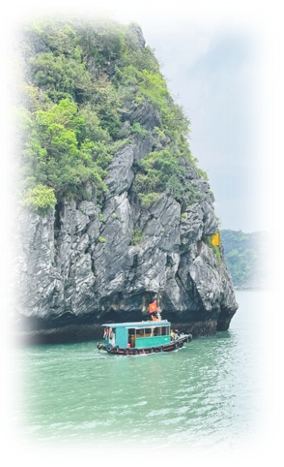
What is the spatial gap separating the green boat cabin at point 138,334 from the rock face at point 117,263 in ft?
9.00

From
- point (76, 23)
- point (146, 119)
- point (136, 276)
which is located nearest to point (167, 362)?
point (136, 276)

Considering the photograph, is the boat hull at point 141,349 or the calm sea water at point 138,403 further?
the boat hull at point 141,349

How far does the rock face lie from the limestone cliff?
0.04 metres

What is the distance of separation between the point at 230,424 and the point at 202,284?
49.6ft

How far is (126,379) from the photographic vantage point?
591 inches

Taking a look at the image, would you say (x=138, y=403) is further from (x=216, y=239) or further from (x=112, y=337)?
(x=216, y=239)

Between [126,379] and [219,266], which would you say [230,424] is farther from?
[219,266]

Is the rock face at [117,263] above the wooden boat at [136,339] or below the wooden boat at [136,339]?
above

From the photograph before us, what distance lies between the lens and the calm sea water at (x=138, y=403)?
9203 mm

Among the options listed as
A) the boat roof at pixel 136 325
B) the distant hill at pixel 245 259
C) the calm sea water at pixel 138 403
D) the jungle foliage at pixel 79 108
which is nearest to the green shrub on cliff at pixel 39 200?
the jungle foliage at pixel 79 108

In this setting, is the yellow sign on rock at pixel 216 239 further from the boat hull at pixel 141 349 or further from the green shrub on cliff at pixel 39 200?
Result: the green shrub on cliff at pixel 39 200

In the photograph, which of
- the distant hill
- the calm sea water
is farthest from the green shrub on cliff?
the distant hill

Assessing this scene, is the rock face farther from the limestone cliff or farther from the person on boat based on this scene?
the person on boat

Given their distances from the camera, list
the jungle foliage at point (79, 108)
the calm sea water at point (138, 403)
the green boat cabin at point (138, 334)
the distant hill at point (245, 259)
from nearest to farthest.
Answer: the calm sea water at point (138, 403)
the green boat cabin at point (138, 334)
the jungle foliage at point (79, 108)
the distant hill at point (245, 259)
